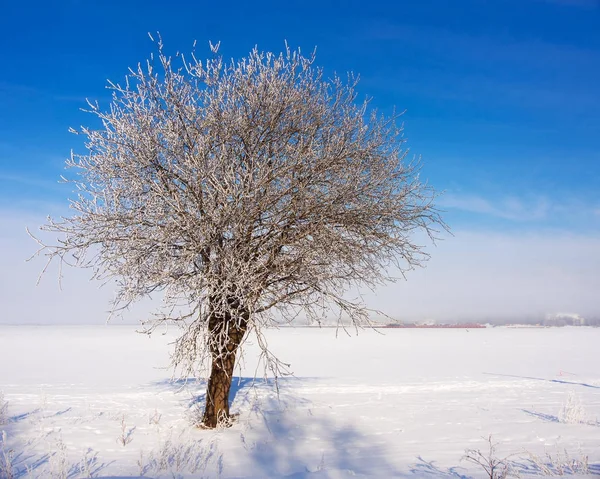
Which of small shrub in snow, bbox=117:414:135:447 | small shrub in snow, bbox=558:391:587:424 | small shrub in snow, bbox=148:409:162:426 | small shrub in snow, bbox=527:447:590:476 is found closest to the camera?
small shrub in snow, bbox=527:447:590:476

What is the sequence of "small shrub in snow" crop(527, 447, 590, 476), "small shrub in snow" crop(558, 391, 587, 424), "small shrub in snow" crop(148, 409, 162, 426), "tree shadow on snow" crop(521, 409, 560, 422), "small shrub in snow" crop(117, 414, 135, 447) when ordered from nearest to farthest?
"small shrub in snow" crop(527, 447, 590, 476) → "small shrub in snow" crop(117, 414, 135, 447) → "small shrub in snow" crop(148, 409, 162, 426) → "small shrub in snow" crop(558, 391, 587, 424) → "tree shadow on snow" crop(521, 409, 560, 422)

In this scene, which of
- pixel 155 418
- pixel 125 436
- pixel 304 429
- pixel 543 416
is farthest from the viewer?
pixel 543 416

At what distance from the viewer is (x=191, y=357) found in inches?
347

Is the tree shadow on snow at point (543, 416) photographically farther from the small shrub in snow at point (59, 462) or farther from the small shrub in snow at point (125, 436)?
the small shrub in snow at point (59, 462)

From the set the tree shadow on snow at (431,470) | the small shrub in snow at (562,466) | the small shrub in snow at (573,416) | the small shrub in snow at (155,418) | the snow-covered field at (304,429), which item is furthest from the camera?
the small shrub in snow at (573,416)

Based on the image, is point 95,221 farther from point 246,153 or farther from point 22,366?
point 22,366

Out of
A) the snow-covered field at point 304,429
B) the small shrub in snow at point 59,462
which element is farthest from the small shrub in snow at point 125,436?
the small shrub in snow at point 59,462

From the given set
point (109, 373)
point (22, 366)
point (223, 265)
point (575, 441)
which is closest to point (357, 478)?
point (223, 265)

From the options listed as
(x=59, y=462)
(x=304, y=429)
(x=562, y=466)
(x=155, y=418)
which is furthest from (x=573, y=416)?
(x=59, y=462)

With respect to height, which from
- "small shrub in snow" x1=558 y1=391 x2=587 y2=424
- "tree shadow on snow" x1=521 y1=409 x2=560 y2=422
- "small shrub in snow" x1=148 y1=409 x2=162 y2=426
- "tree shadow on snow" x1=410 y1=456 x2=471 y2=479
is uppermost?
"small shrub in snow" x1=148 y1=409 x2=162 y2=426

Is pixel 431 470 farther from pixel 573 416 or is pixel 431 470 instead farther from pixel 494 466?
pixel 573 416

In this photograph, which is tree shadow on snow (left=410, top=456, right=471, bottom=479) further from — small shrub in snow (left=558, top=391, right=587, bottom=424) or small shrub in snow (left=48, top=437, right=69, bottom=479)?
small shrub in snow (left=48, top=437, right=69, bottom=479)

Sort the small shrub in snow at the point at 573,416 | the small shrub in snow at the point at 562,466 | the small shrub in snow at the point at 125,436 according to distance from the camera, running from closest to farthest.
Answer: the small shrub in snow at the point at 562,466 → the small shrub in snow at the point at 125,436 → the small shrub in snow at the point at 573,416

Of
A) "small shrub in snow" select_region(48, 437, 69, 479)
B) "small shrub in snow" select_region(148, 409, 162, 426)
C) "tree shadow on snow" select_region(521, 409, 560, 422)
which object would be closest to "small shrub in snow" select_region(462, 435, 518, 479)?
"tree shadow on snow" select_region(521, 409, 560, 422)
